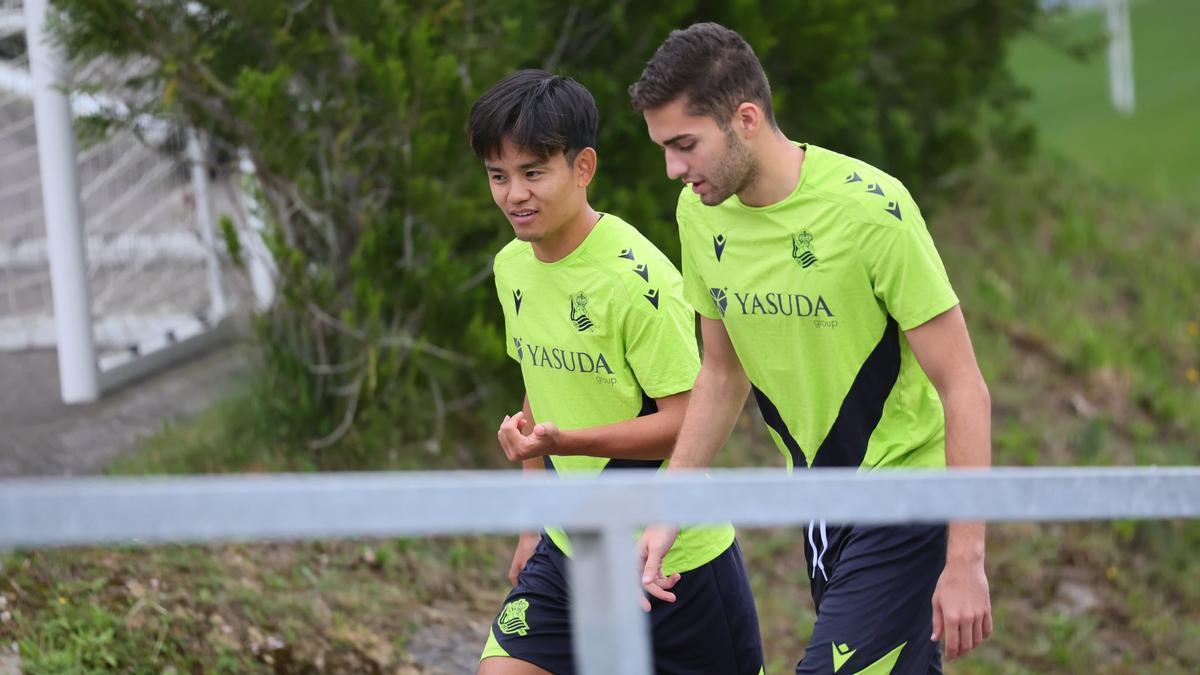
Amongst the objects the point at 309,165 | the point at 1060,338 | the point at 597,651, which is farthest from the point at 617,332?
the point at 1060,338

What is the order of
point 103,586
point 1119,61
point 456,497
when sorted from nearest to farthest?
point 456,497 → point 103,586 → point 1119,61

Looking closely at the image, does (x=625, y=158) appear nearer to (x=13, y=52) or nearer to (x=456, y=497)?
(x=13, y=52)

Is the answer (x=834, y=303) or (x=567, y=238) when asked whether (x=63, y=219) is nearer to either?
(x=567, y=238)

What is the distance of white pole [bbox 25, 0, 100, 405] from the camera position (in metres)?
6.49

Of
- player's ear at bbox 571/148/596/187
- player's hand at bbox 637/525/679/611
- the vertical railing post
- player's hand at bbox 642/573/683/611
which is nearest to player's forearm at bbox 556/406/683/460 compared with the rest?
player's hand at bbox 637/525/679/611

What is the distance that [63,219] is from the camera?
6.71 metres

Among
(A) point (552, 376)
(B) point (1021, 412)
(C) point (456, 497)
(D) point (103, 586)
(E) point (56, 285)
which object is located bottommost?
(B) point (1021, 412)

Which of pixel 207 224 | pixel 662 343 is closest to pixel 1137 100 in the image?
pixel 207 224

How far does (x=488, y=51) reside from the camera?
6.40 meters

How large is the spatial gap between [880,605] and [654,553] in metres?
0.53

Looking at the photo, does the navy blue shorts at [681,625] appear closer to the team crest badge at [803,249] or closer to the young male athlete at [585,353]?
the young male athlete at [585,353]

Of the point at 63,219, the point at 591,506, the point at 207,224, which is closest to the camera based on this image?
the point at 591,506

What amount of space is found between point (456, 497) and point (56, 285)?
5680mm

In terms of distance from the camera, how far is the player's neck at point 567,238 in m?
3.62
